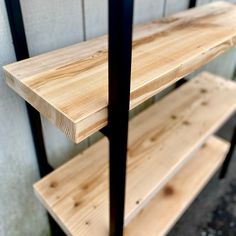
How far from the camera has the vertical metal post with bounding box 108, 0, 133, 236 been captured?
0.33 m

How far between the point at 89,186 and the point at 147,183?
0.16 m

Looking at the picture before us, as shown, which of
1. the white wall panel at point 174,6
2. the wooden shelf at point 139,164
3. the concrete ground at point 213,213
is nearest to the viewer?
the wooden shelf at point 139,164

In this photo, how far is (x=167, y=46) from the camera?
1.88ft

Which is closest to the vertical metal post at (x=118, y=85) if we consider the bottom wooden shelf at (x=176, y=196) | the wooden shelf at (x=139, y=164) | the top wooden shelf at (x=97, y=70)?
the top wooden shelf at (x=97, y=70)

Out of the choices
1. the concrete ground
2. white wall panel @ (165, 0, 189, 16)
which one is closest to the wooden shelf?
white wall panel @ (165, 0, 189, 16)

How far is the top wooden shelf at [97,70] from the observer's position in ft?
1.32

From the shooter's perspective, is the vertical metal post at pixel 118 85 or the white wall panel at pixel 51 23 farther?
the white wall panel at pixel 51 23

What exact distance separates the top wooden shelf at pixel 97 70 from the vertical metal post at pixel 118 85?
0.02 metres

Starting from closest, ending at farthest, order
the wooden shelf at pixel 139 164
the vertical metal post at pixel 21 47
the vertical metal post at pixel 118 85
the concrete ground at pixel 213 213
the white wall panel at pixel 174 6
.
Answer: the vertical metal post at pixel 118 85
the vertical metal post at pixel 21 47
the wooden shelf at pixel 139 164
the white wall panel at pixel 174 6
the concrete ground at pixel 213 213

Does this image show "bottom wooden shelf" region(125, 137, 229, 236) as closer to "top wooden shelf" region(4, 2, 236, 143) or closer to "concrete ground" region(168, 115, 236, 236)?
"concrete ground" region(168, 115, 236, 236)

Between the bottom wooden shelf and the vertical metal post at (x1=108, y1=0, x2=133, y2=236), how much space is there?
1.02 ft

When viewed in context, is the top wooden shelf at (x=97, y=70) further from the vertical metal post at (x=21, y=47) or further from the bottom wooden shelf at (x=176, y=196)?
the bottom wooden shelf at (x=176, y=196)

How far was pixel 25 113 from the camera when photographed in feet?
2.10

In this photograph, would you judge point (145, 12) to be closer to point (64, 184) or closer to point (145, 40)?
point (145, 40)
